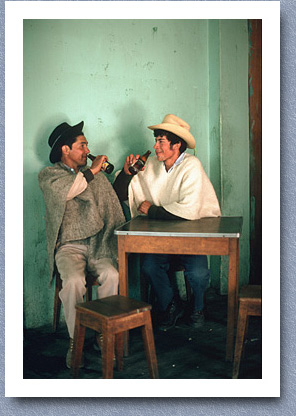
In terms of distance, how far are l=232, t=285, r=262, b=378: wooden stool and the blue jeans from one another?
0.73 meters

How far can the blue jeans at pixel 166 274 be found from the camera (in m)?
3.44

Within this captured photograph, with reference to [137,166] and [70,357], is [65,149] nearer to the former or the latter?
[137,166]

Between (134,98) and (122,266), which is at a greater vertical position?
(134,98)

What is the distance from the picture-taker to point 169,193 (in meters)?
3.44

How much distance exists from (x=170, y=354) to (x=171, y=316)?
1.59ft

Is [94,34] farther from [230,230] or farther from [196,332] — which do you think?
[196,332]

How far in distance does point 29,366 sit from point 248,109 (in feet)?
7.01

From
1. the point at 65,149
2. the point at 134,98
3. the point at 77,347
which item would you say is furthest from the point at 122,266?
the point at 134,98

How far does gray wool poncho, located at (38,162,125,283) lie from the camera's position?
123 inches

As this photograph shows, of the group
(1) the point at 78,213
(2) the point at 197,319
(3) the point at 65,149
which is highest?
(3) the point at 65,149

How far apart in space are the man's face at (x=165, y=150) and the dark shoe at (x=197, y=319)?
1.01 m

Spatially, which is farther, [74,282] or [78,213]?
[78,213]

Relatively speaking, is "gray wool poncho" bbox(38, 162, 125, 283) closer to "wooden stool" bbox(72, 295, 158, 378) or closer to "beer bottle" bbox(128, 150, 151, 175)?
"beer bottle" bbox(128, 150, 151, 175)

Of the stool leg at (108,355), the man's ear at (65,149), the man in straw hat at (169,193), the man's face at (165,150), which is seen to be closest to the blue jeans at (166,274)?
the man in straw hat at (169,193)
